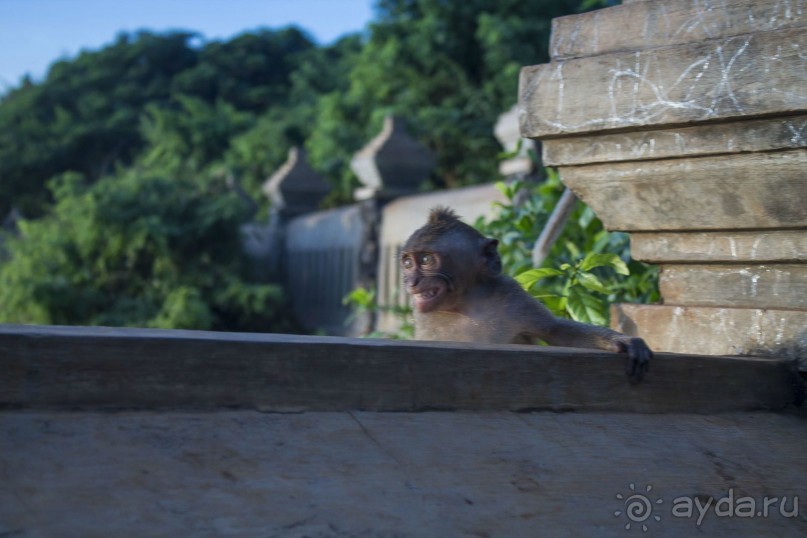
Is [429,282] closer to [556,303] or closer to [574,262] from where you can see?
[556,303]

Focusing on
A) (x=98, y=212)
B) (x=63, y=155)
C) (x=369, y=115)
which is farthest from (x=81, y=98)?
(x=98, y=212)

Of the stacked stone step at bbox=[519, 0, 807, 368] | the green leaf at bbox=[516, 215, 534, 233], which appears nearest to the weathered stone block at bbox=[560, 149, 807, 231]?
the stacked stone step at bbox=[519, 0, 807, 368]

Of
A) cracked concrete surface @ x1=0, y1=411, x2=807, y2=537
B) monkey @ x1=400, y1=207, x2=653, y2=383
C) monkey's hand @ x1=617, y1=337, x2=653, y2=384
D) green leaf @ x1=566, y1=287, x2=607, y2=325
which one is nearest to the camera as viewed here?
cracked concrete surface @ x1=0, y1=411, x2=807, y2=537

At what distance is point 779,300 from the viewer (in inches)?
111

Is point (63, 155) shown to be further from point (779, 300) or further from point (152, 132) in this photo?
point (779, 300)

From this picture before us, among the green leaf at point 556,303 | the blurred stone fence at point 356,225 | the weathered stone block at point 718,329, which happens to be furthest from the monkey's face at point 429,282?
the blurred stone fence at point 356,225

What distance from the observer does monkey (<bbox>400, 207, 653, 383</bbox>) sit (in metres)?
3.32

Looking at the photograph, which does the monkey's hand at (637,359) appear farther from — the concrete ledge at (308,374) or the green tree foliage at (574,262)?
the green tree foliage at (574,262)

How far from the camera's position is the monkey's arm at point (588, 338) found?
2400mm

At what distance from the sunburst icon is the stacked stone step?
3.11 feet

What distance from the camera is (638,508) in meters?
1.96

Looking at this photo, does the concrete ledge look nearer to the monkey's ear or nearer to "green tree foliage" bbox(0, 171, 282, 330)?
the monkey's ear

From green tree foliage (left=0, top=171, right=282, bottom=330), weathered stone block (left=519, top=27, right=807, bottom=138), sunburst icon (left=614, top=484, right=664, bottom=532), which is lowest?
green tree foliage (left=0, top=171, right=282, bottom=330)

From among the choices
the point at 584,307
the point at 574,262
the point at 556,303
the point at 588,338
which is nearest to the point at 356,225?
the point at 574,262
